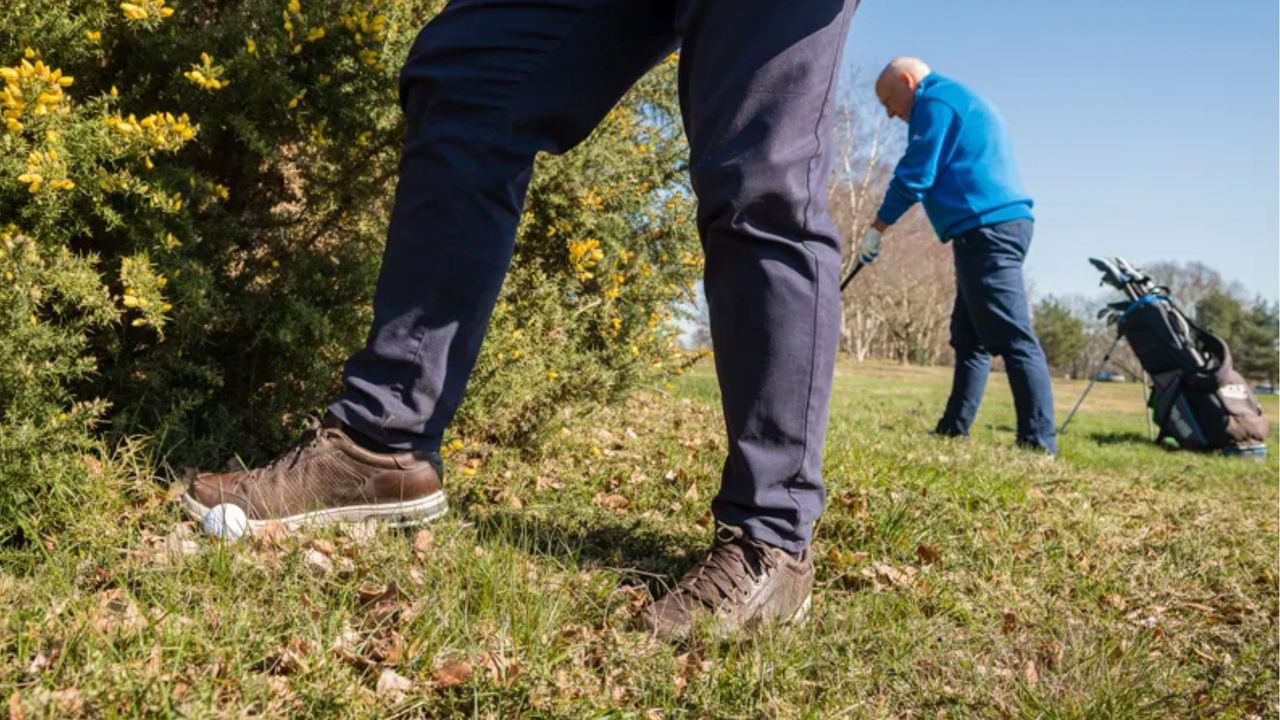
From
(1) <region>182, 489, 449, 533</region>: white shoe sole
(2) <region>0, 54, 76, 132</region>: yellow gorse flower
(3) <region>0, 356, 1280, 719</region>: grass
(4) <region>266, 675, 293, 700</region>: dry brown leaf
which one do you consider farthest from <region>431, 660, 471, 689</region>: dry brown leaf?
(2) <region>0, 54, 76, 132</region>: yellow gorse flower

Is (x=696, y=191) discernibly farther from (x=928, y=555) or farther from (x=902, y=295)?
(x=902, y=295)

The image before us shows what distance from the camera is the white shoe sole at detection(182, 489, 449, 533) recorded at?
Answer: 1.81 metres

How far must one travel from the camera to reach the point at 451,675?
1382 millimetres

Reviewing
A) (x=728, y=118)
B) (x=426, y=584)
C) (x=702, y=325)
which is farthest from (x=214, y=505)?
(x=702, y=325)

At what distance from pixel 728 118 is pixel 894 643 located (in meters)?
1.04

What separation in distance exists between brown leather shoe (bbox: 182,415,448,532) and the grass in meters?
0.06

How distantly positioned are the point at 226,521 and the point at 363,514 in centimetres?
26

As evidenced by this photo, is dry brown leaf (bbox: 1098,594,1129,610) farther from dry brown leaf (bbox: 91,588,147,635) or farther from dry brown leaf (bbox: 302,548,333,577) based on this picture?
dry brown leaf (bbox: 91,588,147,635)

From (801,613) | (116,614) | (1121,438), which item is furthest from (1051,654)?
(1121,438)

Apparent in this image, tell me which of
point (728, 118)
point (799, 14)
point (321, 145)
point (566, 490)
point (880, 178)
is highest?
point (880, 178)

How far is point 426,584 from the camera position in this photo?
1.66 m

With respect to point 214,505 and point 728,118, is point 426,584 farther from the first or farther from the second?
point 728,118

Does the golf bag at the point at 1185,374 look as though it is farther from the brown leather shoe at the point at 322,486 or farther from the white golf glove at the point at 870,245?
the brown leather shoe at the point at 322,486

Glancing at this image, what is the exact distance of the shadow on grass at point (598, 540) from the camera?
6.48 ft
